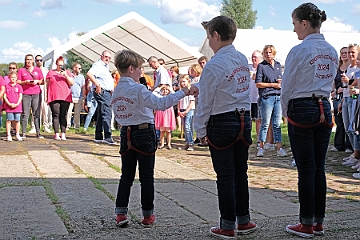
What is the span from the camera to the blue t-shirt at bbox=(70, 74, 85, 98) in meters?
16.9

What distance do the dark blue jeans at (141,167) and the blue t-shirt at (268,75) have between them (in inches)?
210

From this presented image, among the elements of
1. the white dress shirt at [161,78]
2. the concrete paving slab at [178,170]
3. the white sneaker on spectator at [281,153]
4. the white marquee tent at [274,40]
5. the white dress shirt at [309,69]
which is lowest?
the concrete paving slab at [178,170]

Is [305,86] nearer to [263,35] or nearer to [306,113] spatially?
[306,113]

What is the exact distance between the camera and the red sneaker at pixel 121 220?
4547 mm

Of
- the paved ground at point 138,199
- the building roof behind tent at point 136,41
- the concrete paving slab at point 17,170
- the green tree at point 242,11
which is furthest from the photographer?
the green tree at point 242,11

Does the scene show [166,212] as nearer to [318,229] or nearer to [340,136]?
[318,229]

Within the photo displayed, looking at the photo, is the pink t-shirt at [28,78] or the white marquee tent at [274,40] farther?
the white marquee tent at [274,40]

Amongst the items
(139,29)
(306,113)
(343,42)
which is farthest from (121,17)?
(343,42)

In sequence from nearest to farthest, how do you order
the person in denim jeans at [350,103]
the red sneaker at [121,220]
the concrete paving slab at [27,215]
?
the concrete paving slab at [27,215]
the red sneaker at [121,220]
the person in denim jeans at [350,103]

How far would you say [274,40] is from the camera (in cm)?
2536

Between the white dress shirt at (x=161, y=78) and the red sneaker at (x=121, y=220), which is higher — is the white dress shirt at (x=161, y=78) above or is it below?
above

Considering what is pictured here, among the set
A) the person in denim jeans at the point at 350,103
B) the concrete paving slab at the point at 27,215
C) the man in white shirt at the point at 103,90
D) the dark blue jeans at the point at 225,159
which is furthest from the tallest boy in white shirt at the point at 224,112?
the man in white shirt at the point at 103,90

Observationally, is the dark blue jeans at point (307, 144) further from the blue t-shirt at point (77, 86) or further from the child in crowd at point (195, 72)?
the blue t-shirt at point (77, 86)

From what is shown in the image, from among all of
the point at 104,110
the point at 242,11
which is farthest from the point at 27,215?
the point at 242,11
